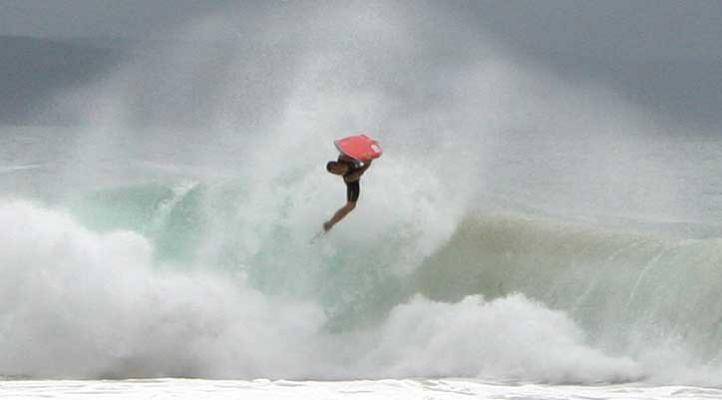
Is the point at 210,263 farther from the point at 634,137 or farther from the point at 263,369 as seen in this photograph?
the point at 634,137

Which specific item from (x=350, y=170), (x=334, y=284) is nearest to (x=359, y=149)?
(x=350, y=170)

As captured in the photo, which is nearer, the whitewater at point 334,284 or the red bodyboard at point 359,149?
the red bodyboard at point 359,149

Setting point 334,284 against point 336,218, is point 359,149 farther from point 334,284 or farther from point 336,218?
point 334,284

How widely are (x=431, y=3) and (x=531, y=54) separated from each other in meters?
28.5

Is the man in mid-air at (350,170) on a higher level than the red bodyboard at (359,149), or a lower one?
lower

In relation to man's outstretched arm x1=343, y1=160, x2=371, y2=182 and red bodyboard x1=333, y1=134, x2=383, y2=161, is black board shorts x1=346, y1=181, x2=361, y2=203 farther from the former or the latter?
red bodyboard x1=333, y1=134, x2=383, y2=161

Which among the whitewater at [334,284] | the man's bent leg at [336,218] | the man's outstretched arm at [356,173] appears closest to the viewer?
the man's outstretched arm at [356,173]

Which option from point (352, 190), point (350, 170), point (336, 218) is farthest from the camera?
point (336, 218)

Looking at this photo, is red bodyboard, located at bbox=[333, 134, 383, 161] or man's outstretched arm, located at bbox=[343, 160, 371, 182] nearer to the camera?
red bodyboard, located at bbox=[333, 134, 383, 161]

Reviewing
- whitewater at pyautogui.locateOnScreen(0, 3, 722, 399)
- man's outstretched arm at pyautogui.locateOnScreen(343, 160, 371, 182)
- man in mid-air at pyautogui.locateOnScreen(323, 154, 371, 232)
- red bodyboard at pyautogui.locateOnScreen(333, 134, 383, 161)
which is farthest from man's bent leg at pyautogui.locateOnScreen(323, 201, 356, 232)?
red bodyboard at pyautogui.locateOnScreen(333, 134, 383, 161)

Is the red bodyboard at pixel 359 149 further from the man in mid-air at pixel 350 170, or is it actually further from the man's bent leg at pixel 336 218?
the man's bent leg at pixel 336 218

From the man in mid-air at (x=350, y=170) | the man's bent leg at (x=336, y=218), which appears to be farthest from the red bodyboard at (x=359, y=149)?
the man's bent leg at (x=336, y=218)

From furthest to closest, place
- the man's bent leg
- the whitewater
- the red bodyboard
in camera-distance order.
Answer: the man's bent leg → the whitewater → the red bodyboard

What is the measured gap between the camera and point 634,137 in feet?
229
